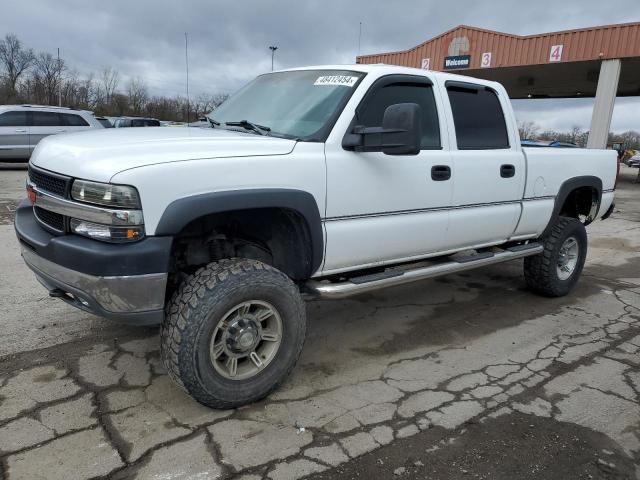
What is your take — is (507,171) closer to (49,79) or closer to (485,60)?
(485,60)

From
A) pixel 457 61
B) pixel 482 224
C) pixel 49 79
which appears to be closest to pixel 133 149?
pixel 482 224

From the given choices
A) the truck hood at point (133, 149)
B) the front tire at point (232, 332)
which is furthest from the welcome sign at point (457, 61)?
the front tire at point (232, 332)

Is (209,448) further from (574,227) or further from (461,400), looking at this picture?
(574,227)

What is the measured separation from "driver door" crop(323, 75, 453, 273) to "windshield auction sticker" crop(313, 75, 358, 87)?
0.14 m

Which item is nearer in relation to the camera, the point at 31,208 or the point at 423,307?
the point at 31,208

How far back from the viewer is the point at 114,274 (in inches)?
97.6

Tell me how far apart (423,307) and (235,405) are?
252 cm

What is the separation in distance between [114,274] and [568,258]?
4799 millimetres

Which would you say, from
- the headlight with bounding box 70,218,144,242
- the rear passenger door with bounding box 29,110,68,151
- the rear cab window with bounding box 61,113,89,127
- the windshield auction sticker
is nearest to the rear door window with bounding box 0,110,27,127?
the rear passenger door with bounding box 29,110,68,151

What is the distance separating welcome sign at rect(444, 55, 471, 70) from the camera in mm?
19125

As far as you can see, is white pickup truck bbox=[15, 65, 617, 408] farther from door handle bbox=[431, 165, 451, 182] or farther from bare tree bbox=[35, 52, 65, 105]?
bare tree bbox=[35, 52, 65, 105]

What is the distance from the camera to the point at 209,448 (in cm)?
263

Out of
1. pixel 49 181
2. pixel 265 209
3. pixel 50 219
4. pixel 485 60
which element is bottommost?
pixel 50 219

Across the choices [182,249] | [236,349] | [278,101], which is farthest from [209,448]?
[278,101]
